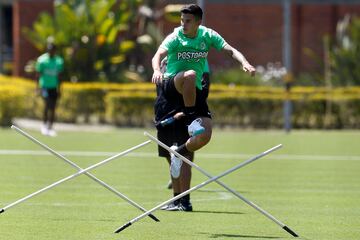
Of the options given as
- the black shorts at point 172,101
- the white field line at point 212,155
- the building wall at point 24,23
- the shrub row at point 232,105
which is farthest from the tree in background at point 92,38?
the black shorts at point 172,101

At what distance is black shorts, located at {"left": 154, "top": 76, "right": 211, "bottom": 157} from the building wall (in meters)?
29.2

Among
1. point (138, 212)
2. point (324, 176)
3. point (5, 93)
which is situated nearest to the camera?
point (138, 212)

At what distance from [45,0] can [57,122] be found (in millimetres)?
9559

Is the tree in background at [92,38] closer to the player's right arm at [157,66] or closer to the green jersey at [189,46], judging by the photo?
the green jersey at [189,46]

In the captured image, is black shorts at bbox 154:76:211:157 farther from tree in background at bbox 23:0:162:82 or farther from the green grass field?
tree in background at bbox 23:0:162:82

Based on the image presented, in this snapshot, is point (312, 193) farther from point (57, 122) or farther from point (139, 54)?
point (139, 54)

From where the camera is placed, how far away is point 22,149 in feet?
72.9

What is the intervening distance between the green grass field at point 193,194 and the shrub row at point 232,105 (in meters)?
6.70

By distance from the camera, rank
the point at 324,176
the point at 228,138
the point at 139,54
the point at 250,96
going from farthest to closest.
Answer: the point at 139,54, the point at 250,96, the point at 228,138, the point at 324,176

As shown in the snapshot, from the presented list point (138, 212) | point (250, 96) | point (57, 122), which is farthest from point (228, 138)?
point (138, 212)

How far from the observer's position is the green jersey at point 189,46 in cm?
1169

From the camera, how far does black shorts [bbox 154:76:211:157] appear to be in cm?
1210

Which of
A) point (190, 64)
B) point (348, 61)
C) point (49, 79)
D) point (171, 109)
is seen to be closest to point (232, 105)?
point (348, 61)

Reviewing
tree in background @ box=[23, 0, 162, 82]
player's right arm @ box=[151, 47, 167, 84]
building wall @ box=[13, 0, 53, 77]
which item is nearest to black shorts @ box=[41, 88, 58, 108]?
tree in background @ box=[23, 0, 162, 82]
